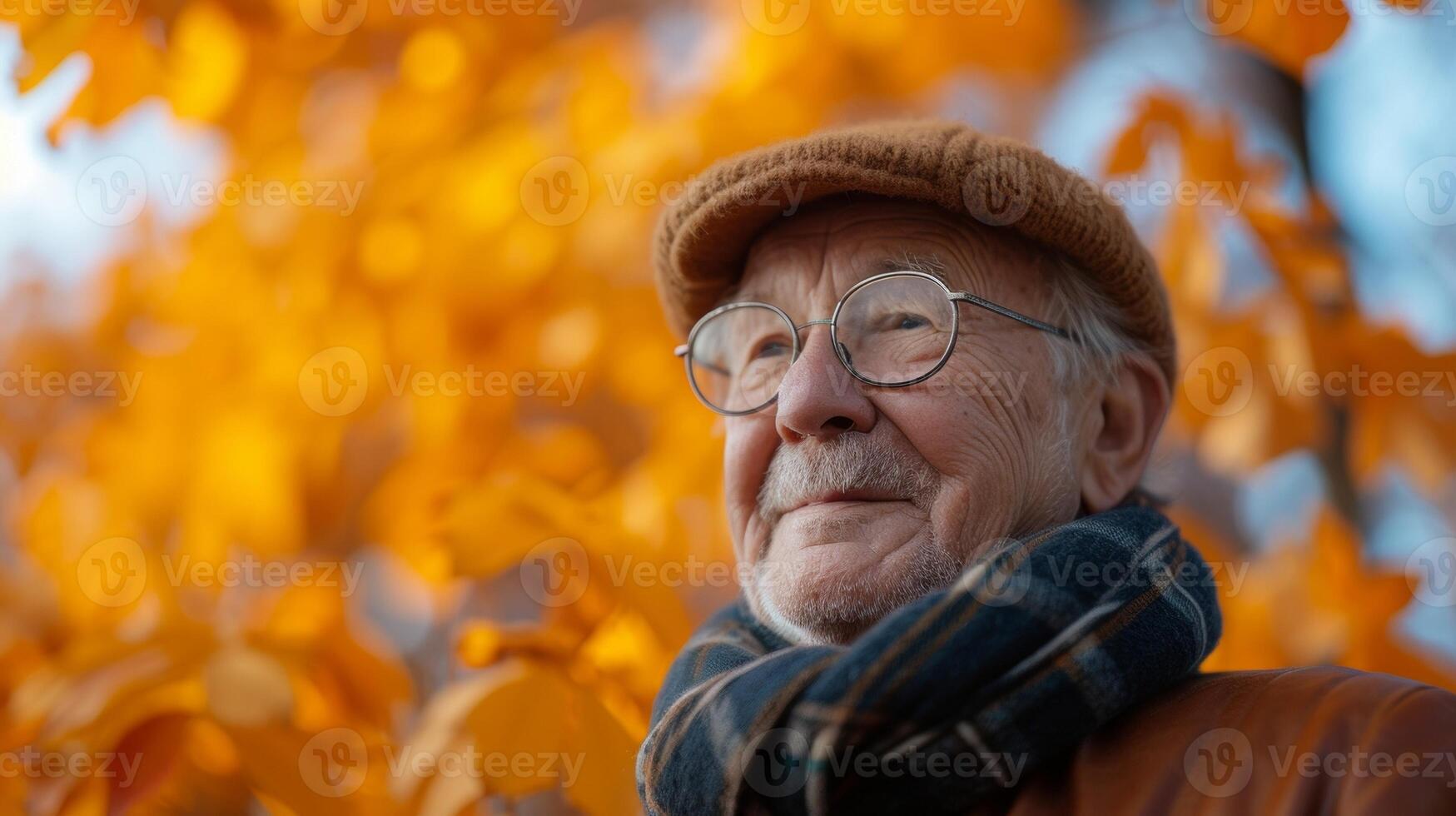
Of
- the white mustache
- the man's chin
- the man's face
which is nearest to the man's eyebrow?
Result: the man's face

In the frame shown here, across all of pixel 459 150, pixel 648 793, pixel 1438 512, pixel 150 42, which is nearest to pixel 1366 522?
pixel 1438 512

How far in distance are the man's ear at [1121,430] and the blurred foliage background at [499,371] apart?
330 mm

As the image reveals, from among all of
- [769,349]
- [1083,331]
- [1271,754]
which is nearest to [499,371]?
[769,349]

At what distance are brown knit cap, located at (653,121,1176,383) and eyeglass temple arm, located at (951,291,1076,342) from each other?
0.10 meters

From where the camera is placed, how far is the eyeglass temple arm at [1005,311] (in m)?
1.43

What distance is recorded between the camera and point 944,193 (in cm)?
142

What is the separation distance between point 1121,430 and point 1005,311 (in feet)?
0.91

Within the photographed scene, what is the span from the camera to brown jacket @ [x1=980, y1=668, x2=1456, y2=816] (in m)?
1.00

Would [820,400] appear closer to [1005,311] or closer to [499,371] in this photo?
[1005,311]

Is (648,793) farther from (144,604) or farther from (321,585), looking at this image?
(144,604)

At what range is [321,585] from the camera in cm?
204

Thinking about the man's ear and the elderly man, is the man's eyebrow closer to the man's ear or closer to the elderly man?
the elderly man

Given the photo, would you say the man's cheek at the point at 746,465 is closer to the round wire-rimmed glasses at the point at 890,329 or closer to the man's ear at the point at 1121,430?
the round wire-rimmed glasses at the point at 890,329

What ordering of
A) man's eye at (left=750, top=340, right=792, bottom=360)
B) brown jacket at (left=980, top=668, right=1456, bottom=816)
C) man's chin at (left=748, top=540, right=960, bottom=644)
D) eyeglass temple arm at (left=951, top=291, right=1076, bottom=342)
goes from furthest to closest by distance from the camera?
man's eye at (left=750, top=340, right=792, bottom=360) → eyeglass temple arm at (left=951, top=291, right=1076, bottom=342) → man's chin at (left=748, top=540, right=960, bottom=644) → brown jacket at (left=980, top=668, right=1456, bottom=816)
